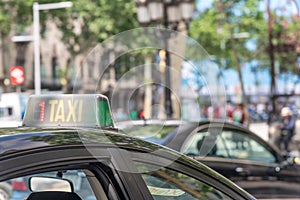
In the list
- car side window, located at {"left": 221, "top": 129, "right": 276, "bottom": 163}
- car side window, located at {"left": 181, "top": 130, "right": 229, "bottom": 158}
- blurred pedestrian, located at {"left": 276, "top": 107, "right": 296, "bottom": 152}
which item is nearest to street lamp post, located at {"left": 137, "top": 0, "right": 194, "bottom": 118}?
car side window, located at {"left": 221, "top": 129, "right": 276, "bottom": 163}

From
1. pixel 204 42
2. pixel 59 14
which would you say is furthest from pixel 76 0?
pixel 204 42

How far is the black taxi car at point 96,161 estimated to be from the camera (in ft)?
7.02

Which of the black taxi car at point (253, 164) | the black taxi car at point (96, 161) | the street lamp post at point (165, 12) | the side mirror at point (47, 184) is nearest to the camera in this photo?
the black taxi car at point (96, 161)

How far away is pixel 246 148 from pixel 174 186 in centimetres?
437

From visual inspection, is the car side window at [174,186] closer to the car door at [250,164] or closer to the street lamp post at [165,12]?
the car door at [250,164]

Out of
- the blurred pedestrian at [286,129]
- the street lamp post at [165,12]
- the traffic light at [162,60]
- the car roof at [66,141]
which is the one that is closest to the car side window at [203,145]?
the traffic light at [162,60]

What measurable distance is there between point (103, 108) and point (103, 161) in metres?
0.74

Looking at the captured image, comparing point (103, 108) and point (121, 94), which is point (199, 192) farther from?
point (121, 94)

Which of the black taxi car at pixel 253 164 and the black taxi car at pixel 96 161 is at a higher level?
the black taxi car at pixel 96 161

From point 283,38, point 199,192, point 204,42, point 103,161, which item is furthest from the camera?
point 204,42

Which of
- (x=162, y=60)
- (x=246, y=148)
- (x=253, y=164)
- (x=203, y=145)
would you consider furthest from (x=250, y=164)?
(x=203, y=145)

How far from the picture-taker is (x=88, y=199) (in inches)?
115

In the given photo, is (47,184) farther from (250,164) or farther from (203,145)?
(250,164)

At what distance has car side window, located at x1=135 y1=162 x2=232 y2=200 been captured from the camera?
2557mm
